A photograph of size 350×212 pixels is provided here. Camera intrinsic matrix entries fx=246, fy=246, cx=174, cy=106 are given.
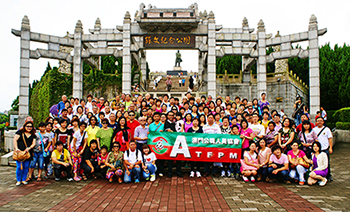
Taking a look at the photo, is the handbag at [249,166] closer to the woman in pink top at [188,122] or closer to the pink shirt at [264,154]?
the pink shirt at [264,154]

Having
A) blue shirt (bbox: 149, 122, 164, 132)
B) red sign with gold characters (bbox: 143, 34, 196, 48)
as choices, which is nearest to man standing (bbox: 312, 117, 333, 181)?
blue shirt (bbox: 149, 122, 164, 132)

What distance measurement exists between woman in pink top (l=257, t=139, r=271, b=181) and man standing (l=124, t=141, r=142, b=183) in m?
3.48

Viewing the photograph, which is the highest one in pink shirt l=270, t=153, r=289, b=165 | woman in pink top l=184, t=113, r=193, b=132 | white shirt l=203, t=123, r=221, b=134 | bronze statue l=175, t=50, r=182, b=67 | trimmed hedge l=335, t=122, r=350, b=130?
bronze statue l=175, t=50, r=182, b=67

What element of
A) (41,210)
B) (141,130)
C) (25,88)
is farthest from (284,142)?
(25,88)

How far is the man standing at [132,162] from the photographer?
270 inches

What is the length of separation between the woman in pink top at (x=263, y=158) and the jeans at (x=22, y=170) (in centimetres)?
666

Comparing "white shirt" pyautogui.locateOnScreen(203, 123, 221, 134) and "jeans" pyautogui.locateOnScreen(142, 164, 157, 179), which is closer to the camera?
"jeans" pyautogui.locateOnScreen(142, 164, 157, 179)

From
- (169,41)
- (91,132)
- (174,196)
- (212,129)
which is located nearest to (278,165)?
(212,129)

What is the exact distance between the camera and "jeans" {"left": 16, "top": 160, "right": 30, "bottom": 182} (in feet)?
22.6

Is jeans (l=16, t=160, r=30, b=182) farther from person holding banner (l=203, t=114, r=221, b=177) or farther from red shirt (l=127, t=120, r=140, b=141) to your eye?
person holding banner (l=203, t=114, r=221, b=177)

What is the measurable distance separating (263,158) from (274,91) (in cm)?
1743

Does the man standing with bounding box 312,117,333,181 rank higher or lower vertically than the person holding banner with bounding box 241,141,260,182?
higher

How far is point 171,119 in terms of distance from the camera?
779 centimetres

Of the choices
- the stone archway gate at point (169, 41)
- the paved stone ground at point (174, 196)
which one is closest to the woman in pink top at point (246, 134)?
the paved stone ground at point (174, 196)
